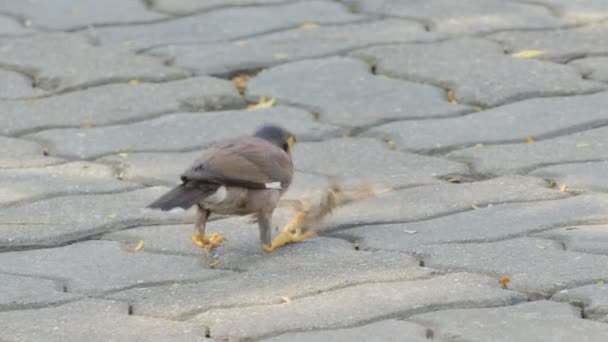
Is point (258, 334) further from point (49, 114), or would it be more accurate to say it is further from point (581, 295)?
point (49, 114)

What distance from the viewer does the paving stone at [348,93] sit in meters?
5.16

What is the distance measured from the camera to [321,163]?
4719mm

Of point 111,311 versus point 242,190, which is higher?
point 242,190

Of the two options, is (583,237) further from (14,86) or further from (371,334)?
(14,86)

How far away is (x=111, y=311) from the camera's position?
3.46 meters

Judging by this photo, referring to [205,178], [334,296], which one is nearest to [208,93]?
[205,178]

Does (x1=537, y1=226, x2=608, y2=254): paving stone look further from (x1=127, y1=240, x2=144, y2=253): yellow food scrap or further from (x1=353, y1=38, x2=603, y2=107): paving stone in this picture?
(x1=353, y1=38, x2=603, y2=107): paving stone

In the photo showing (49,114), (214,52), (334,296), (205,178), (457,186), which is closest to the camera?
(334,296)

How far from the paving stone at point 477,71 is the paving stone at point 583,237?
131cm

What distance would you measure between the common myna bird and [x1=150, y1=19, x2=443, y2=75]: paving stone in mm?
1630

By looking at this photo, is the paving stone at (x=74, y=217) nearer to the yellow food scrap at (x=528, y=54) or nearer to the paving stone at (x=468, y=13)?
the yellow food scrap at (x=528, y=54)

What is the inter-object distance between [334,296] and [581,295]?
584mm

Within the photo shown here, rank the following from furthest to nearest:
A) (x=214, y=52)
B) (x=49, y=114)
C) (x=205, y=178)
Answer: (x=214, y=52), (x=49, y=114), (x=205, y=178)

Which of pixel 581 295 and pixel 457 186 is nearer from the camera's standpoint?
pixel 581 295
